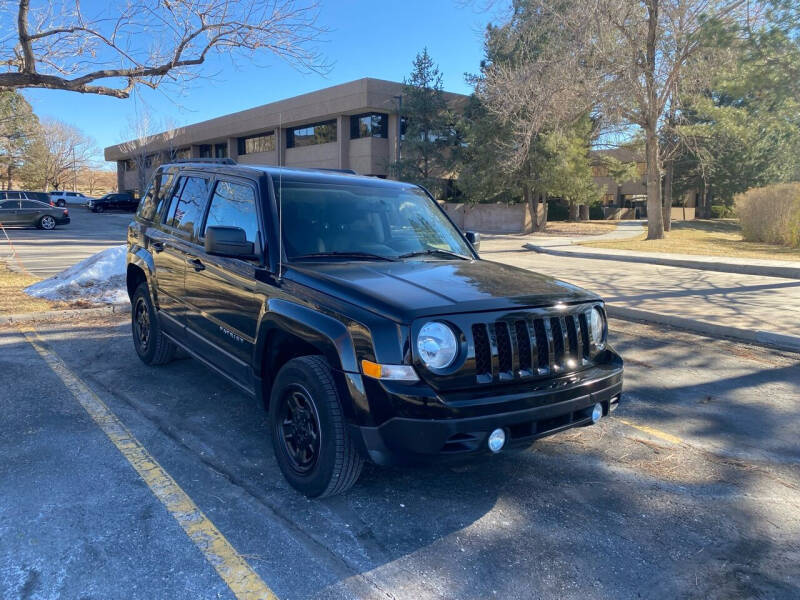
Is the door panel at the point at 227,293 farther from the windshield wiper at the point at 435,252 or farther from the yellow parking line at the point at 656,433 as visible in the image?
the yellow parking line at the point at 656,433

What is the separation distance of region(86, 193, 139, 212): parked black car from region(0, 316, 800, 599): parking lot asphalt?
5134 cm

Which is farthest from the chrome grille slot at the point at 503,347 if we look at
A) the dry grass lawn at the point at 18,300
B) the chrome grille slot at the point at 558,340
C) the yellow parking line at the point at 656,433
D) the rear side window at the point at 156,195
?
the dry grass lawn at the point at 18,300

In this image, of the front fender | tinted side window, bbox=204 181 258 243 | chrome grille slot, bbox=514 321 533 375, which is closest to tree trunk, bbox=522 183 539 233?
tinted side window, bbox=204 181 258 243

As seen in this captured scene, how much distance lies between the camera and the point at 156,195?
611 centimetres

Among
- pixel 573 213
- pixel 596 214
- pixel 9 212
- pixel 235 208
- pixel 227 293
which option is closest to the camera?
pixel 227 293

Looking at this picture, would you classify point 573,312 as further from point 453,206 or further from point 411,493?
point 453,206

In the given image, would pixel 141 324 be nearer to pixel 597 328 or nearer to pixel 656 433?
pixel 597 328

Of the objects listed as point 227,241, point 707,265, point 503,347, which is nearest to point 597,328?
point 503,347

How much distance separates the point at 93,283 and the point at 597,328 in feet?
29.8

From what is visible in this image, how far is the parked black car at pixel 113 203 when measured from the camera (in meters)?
50.9

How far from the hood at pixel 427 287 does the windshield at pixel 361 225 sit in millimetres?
249

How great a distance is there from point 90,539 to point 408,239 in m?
2.77

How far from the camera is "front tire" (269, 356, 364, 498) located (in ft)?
10.7

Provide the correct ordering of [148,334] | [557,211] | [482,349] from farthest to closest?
[557,211]
[148,334]
[482,349]
